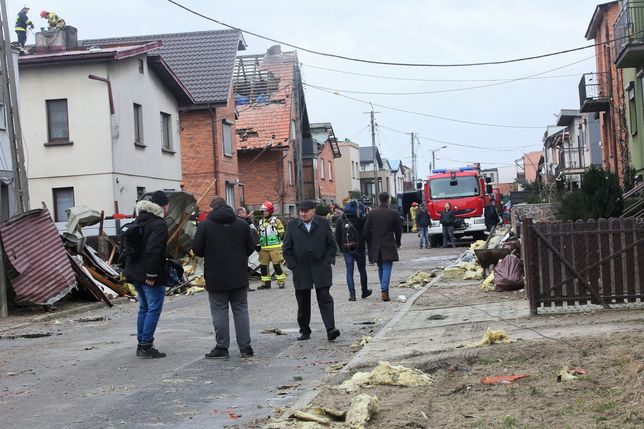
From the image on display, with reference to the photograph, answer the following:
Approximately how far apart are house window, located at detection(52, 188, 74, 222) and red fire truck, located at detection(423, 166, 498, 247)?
44.2 ft

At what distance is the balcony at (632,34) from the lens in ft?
75.8

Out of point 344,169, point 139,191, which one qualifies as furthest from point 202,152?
point 344,169

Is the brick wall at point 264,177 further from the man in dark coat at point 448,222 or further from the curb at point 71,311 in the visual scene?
the curb at point 71,311

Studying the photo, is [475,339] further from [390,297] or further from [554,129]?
[554,129]

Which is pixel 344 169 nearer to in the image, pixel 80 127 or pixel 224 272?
pixel 80 127

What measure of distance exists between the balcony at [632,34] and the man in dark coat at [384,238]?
10.2m

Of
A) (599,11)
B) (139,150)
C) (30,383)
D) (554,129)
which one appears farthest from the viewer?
(554,129)

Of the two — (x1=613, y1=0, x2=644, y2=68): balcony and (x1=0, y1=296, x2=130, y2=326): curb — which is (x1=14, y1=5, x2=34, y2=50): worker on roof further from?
(x1=613, y1=0, x2=644, y2=68): balcony

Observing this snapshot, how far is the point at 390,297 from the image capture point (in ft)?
55.4

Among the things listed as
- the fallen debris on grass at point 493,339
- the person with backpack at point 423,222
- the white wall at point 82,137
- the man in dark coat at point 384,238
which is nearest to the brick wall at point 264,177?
the person with backpack at point 423,222

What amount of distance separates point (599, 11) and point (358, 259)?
74.5ft

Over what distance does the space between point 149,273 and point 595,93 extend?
29.2m

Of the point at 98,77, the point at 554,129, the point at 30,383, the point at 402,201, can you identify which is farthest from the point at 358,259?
the point at 554,129

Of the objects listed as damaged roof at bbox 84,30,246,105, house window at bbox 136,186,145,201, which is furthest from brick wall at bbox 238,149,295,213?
house window at bbox 136,186,145,201
